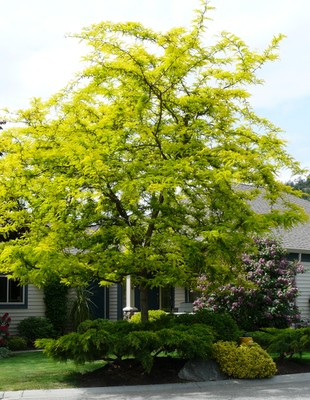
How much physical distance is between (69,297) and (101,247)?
33.2ft

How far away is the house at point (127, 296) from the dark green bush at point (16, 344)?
134 cm

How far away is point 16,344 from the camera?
19.3m

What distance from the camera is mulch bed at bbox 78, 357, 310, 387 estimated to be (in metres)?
11.9

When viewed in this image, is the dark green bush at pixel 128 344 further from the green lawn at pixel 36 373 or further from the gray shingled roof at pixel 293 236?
the gray shingled roof at pixel 293 236

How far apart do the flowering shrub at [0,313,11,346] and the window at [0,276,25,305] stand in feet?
4.76

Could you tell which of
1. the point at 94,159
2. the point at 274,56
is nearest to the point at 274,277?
the point at 274,56

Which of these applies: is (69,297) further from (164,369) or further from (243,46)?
(243,46)

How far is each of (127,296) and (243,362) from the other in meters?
11.0

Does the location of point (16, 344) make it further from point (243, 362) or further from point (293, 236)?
point (293, 236)

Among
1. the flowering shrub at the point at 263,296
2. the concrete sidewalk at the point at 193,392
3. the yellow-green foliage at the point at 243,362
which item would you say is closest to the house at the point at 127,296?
the flowering shrub at the point at 263,296

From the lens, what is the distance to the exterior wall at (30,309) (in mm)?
21172

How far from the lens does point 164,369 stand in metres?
12.7

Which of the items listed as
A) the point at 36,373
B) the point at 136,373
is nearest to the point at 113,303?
the point at 36,373

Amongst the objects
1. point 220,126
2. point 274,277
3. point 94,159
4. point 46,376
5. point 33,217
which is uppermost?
point 220,126
